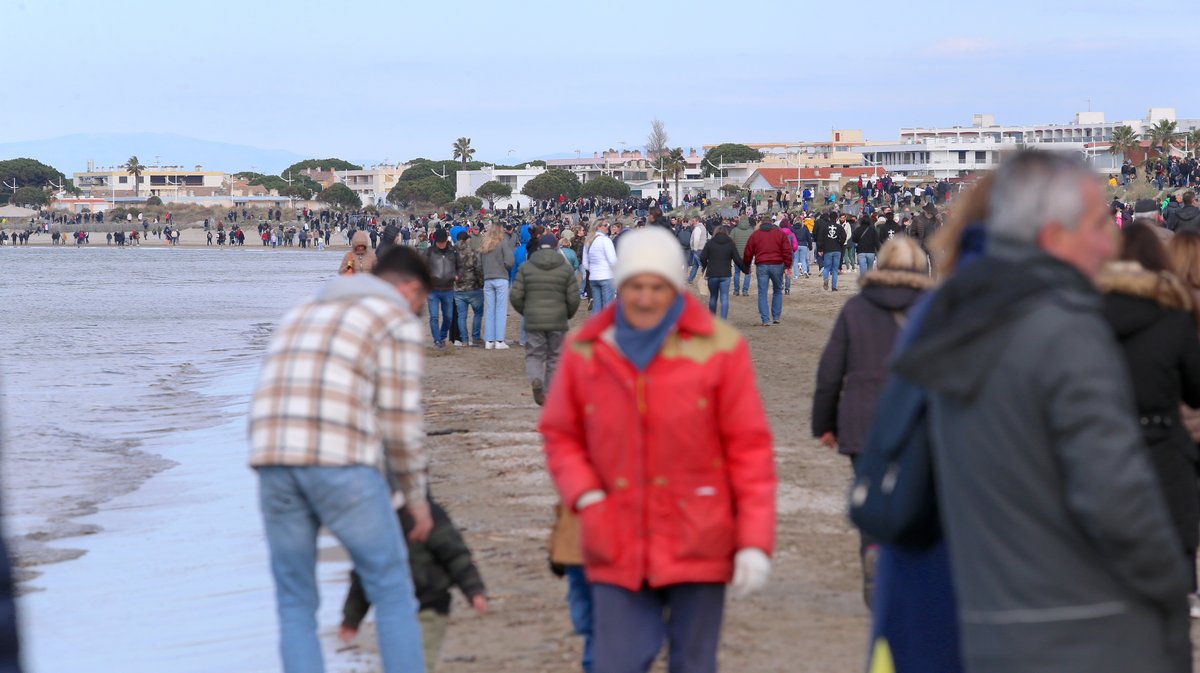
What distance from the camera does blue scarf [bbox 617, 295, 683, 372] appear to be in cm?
418

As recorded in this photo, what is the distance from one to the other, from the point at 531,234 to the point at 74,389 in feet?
22.2

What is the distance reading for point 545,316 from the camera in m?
13.8

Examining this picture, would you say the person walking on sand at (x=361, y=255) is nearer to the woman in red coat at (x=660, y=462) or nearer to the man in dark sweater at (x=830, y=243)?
the woman in red coat at (x=660, y=462)

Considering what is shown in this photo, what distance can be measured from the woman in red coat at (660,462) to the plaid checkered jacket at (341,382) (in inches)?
28.4

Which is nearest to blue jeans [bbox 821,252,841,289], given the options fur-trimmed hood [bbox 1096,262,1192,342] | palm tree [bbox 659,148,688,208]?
fur-trimmed hood [bbox 1096,262,1192,342]

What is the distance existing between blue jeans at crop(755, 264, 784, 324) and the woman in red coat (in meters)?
17.7

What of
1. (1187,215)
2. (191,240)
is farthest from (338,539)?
(191,240)

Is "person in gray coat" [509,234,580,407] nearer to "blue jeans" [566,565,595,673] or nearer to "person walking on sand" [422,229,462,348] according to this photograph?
"person walking on sand" [422,229,462,348]

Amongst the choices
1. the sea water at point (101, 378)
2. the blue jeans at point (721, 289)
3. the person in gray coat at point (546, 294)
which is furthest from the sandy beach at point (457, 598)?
the blue jeans at point (721, 289)

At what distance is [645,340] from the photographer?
420 centimetres

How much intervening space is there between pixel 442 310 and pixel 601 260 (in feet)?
7.38

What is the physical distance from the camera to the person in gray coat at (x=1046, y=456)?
288 cm

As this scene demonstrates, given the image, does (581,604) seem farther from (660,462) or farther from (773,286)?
(773,286)

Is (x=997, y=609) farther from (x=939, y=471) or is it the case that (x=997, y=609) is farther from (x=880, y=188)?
(x=880, y=188)
